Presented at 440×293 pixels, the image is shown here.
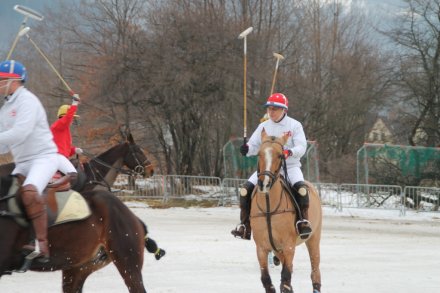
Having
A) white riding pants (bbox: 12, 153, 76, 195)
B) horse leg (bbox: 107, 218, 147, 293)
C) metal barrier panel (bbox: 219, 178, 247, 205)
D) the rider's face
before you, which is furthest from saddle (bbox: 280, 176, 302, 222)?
metal barrier panel (bbox: 219, 178, 247, 205)

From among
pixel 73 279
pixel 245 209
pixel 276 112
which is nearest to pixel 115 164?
pixel 245 209

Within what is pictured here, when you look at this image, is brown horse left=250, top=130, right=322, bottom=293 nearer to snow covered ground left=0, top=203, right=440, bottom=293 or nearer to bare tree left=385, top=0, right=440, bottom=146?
snow covered ground left=0, top=203, right=440, bottom=293

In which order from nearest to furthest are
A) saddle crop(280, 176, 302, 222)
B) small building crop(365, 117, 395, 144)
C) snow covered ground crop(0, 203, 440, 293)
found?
saddle crop(280, 176, 302, 222)
snow covered ground crop(0, 203, 440, 293)
small building crop(365, 117, 395, 144)

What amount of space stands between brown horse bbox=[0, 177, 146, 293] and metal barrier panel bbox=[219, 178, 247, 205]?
18726mm

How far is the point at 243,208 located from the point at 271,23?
106ft

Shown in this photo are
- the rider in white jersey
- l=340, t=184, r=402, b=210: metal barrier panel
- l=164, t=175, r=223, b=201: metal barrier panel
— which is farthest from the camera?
l=164, t=175, r=223, b=201: metal barrier panel

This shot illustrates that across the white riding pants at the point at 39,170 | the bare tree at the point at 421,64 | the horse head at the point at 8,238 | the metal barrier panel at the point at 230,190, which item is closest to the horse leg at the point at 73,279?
the horse head at the point at 8,238

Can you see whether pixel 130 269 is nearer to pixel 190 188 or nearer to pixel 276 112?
pixel 276 112

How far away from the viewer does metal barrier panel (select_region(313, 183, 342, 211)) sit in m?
25.4

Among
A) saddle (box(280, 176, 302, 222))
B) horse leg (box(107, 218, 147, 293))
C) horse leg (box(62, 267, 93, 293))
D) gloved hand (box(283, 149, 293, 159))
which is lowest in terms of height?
horse leg (box(62, 267, 93, 293))

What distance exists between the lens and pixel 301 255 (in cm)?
1438

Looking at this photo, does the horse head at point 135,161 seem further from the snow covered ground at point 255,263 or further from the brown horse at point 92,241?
the brown horse at point 92,241

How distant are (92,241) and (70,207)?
420 millimetres

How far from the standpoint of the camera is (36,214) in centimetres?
686
